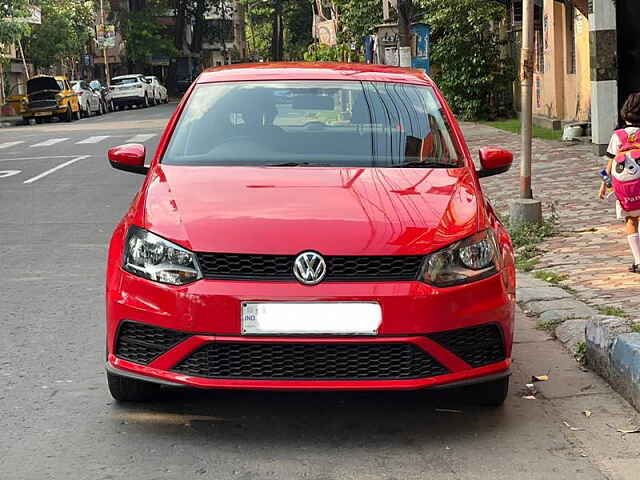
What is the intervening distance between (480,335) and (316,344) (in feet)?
2.32

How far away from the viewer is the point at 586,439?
505 cm

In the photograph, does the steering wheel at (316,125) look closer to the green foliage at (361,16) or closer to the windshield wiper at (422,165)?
the windshield wiper at (422,165)

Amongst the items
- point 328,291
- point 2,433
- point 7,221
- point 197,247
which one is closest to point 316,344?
point 328,291

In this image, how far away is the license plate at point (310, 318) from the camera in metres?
4.76

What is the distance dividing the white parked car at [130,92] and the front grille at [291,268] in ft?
176

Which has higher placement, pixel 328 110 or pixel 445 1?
pixel 445 1

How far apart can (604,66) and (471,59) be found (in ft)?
40.0

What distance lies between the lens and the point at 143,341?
502cm

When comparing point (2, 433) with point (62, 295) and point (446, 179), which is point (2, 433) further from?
point (62, 295)

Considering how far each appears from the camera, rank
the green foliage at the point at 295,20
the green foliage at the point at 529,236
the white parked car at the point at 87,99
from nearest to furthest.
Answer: the green foliage at the point at 529,236
the white parked car at the point at 87,99
the green foliage at the point at 295,20

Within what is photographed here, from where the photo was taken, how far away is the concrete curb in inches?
217

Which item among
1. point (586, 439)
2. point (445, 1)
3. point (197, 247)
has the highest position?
point (445, 1)

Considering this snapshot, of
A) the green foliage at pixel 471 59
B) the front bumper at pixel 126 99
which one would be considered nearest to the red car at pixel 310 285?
the green foliage at pixel 471 59

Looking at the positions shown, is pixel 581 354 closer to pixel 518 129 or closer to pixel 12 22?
pixel 518 129
